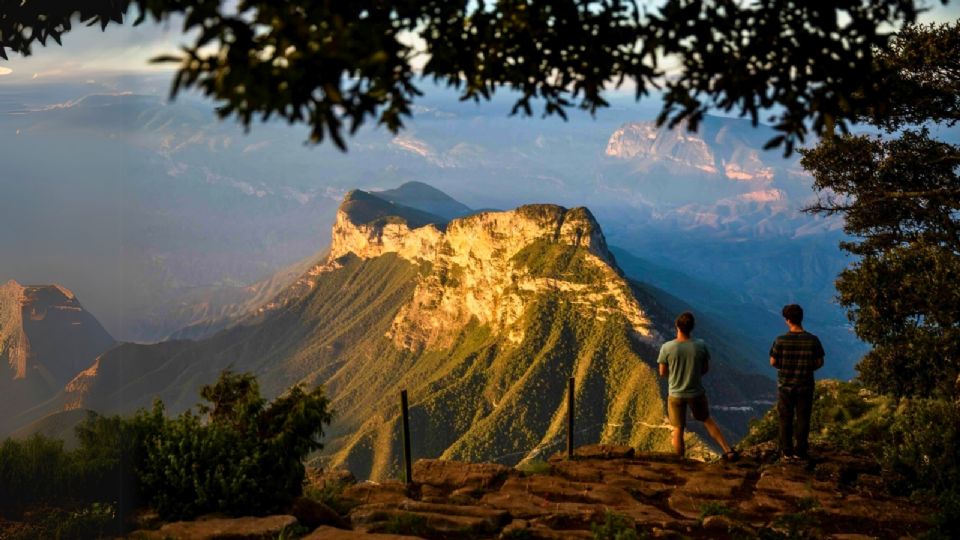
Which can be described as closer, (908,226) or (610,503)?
(610,503)

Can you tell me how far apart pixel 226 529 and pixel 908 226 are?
18.5m

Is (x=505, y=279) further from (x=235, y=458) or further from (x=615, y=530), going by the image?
(x=615, y=530)

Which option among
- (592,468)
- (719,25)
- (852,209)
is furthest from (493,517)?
(852,209)

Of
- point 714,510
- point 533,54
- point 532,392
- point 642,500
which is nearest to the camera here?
point 533,54

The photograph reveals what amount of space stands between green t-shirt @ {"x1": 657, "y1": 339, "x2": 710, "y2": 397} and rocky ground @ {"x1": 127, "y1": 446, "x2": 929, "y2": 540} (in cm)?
154

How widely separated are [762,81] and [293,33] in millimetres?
3708

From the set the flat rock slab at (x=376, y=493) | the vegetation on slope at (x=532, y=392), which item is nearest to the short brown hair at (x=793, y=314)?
the flat rock slab at (x=376, y=493)

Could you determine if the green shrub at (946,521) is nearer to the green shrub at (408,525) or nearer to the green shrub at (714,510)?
the green shrub at (714,510)

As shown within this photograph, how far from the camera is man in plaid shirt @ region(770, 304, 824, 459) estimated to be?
1427 centimetres

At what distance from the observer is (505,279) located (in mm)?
171875

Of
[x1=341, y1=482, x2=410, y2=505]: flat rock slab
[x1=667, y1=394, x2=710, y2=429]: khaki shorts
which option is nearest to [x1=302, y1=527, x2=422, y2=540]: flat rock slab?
[x1=341, y1=482, x2=410, y2=505]: flat rock slab

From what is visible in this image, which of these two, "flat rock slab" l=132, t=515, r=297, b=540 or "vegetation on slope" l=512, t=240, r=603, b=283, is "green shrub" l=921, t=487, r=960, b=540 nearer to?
"flat rock slab" l=132, t=515, r=297, b=540

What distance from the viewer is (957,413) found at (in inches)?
511

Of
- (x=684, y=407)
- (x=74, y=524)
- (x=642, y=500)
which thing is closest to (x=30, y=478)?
(x=74, y=524)
